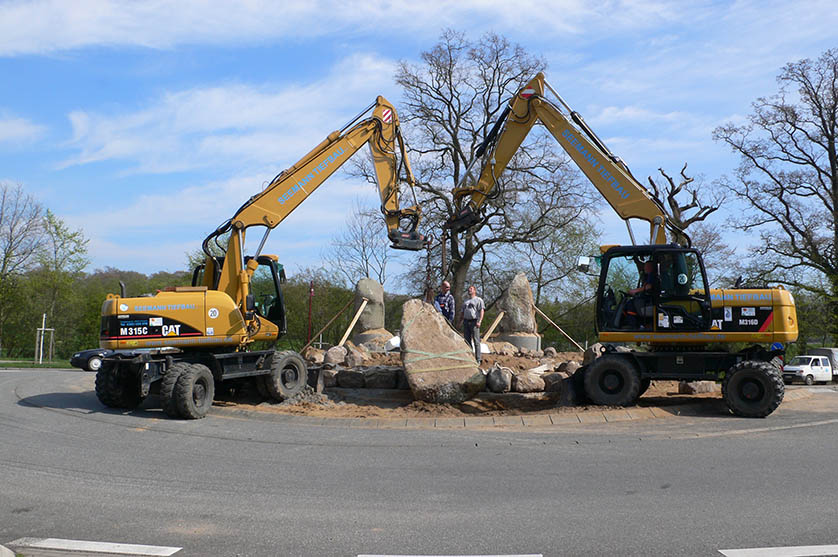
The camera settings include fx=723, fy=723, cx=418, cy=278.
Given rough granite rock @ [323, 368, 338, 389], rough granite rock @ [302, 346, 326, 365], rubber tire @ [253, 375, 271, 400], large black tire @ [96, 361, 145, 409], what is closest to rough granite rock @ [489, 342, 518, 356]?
rough granite rock @ [302, 346, 326, 365]

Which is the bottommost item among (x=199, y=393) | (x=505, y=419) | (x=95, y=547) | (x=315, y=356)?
(x=95, y=547)

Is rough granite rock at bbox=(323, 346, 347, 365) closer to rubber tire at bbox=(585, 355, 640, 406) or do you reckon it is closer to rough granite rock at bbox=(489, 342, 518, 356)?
rough granite rock at bbox=(489, 342, 518, 356)

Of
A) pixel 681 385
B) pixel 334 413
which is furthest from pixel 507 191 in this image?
pixel 334 413

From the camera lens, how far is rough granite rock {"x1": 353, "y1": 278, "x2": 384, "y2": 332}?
22672 millimetres

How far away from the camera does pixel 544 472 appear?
24.7 feet

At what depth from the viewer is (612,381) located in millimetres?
12344

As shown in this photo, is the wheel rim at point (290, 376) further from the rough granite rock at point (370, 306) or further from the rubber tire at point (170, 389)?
the rough granite rock at point (370, 306)

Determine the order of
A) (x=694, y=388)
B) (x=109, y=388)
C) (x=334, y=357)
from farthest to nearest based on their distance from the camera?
(x=334, y=357) → (x=694, y=388) → (x=109, y=388)

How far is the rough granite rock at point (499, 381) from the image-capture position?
44.2 ft

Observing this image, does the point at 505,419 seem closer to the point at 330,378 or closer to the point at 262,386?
the point at 262,386

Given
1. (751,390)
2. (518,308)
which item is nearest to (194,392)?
(751,390)

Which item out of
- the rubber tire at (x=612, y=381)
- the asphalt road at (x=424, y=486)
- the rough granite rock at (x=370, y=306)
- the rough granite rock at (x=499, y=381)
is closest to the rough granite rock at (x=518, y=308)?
the rough granite rock at (x=370, y=306)

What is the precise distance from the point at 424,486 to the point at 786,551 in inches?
127

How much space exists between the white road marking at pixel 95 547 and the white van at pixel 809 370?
28.6 meters
